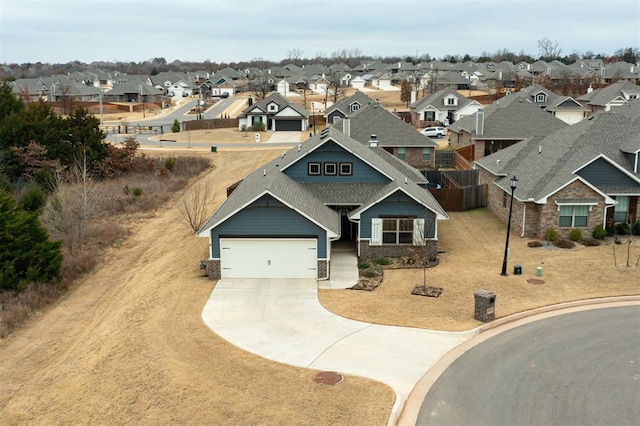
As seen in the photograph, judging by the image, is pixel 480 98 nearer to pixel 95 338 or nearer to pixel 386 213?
pixel 386 213

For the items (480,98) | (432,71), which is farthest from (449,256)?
(432,71)

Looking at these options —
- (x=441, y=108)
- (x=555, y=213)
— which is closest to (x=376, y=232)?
(x=555, y=213)

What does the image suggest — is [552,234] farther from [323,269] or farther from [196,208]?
[196,208]

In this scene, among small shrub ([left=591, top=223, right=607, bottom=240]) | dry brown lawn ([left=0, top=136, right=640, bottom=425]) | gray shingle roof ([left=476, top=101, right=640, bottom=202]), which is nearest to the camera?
dry brown lawn ([left=0, top=136, right=640, bottom=425])

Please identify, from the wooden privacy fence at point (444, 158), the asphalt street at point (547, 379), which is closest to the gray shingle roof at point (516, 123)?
the wooden privacy fence at point (444, 158)

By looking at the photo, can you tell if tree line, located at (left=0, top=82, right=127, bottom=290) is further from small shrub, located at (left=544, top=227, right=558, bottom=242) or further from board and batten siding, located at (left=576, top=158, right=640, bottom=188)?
board and batten siding, located at (left=576, top=158, right=640, bottom=188)

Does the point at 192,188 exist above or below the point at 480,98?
below

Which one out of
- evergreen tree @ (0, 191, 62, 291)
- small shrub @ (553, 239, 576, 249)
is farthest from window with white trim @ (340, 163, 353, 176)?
evergreen tree @ (0, 191, 62, 291)
